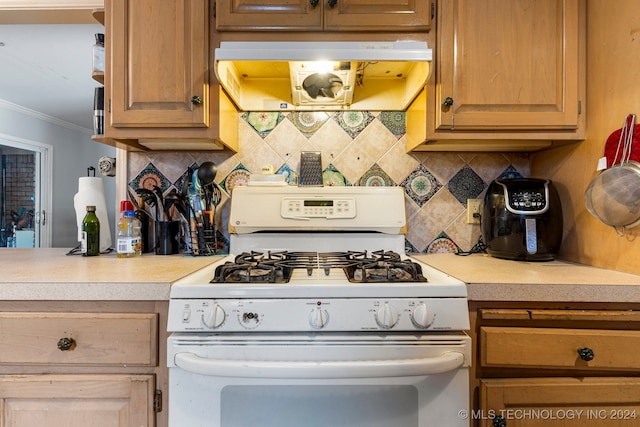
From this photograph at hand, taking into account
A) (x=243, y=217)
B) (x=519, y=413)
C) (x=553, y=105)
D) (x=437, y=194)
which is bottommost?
(x=519, y=413)

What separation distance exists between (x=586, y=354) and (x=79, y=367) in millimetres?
1313

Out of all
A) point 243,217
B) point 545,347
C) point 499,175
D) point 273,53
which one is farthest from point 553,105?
point 243,217

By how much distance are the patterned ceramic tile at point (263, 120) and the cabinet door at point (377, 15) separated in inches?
17.8

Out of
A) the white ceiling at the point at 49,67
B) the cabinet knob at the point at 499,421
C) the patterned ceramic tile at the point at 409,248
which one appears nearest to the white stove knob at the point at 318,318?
the cabinet knob at the point at 499,421

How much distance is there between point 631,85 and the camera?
106 cm

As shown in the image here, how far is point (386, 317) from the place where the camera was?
84cm

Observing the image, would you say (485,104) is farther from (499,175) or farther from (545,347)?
(545,347)

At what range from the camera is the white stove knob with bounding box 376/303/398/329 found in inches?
32.9

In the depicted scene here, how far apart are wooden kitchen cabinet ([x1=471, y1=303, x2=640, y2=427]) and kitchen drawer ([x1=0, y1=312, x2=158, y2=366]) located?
35.1 inches

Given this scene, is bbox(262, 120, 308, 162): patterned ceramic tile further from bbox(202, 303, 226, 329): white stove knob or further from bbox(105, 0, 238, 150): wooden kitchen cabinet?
bbox(202, 303, 226, 329): white stove knob

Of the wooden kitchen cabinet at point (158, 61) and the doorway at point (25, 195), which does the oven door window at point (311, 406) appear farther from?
the doorway at point (25, 195)

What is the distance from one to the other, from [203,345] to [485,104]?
46.6 inches

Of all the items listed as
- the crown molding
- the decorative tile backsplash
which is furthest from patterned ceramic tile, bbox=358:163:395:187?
the crown molding

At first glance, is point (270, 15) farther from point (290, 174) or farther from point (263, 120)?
point (290, 174)
